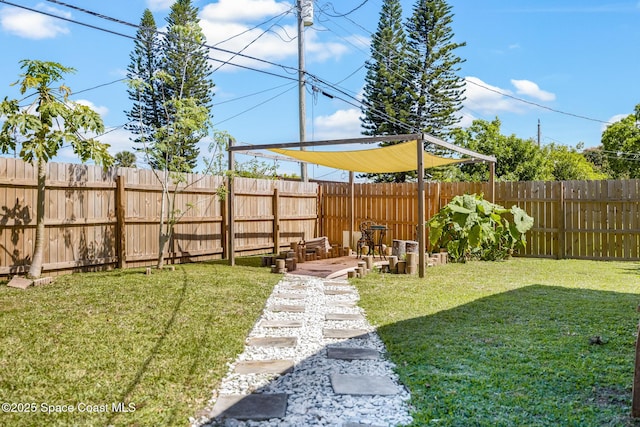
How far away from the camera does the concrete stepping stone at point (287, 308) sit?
15.1ft

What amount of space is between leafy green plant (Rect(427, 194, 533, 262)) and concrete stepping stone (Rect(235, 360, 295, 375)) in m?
6.03

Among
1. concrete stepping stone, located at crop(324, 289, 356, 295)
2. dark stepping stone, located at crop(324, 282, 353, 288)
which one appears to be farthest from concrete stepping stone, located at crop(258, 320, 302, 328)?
dark stepping stone, located at crop(324, 282, 353, 288)

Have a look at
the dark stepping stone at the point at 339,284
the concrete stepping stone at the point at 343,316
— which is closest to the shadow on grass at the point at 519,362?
the concrete stepping stone at the point at 343,316

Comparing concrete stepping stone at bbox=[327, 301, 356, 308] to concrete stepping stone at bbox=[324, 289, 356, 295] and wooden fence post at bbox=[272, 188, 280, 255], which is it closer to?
concrete stepping stone at bbox=[324, 289, 356, 295]

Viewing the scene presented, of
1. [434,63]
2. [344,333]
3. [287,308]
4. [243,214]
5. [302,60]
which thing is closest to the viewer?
[344,333]

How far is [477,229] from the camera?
8258 mm

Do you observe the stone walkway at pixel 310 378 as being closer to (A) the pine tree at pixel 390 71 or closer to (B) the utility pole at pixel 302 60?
(B) the utility pole at pixel 302 60

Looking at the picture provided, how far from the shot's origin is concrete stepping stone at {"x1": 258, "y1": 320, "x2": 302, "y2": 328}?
4.01 metres

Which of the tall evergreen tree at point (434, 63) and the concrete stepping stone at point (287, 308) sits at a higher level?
the tall evergreen tree at point (434, 63)

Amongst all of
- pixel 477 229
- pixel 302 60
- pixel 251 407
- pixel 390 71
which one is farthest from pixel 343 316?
pixel 390 71

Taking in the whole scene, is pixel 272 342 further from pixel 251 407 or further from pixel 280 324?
pixel 251 407

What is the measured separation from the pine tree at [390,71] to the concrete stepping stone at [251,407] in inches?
680

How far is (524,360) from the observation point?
3000mm

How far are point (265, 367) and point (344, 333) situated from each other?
100 cm
